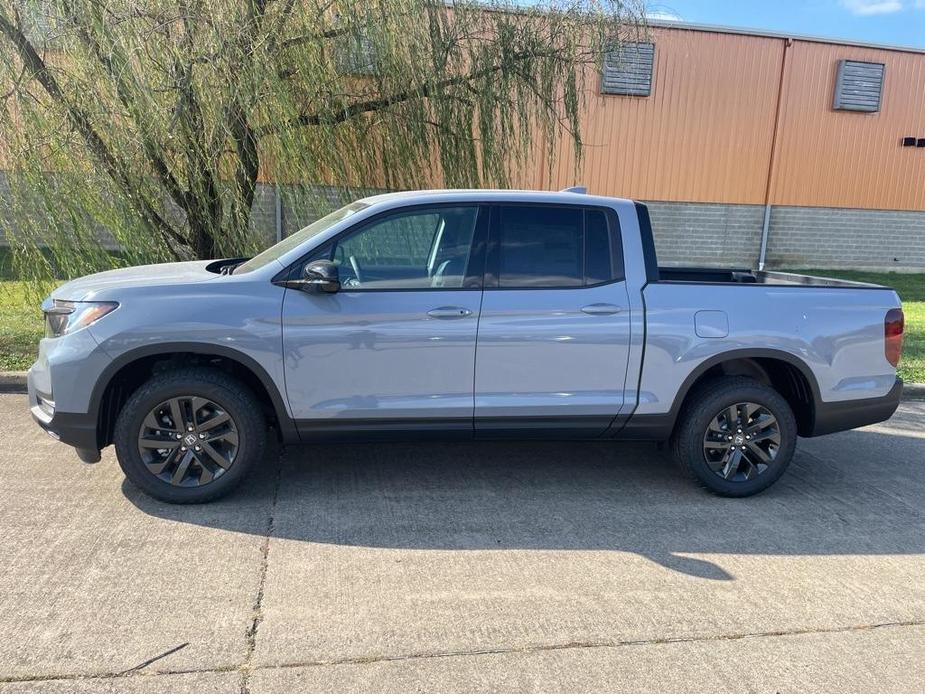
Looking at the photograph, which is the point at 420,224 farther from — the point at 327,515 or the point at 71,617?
the point at 71,617

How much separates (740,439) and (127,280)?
3.86 metres

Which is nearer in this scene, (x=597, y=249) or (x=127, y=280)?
(x=127, y=280)

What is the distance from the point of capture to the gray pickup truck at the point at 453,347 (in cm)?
395

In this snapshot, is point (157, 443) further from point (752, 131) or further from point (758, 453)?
point (752, 131)

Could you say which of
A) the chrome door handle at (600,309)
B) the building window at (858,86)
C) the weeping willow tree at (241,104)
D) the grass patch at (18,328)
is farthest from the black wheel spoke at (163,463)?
the building window at (858,86)

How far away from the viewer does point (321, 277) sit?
387 centimetres

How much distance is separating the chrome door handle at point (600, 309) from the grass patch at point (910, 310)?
193 inches

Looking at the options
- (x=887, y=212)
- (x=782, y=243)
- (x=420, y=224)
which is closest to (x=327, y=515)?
(x=420, y=224)

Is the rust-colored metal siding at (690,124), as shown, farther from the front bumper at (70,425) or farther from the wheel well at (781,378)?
the front bumper at (70,425)

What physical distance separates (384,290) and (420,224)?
495 millimetres

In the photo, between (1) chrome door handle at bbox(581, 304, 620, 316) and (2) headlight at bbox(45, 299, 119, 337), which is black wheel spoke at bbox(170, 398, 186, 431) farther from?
(1) chrome door handle at bbox(581, 304, 620, 316)

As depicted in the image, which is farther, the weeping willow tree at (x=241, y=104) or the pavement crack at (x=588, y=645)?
→ the weeping willow tree at (x=241, y=104)

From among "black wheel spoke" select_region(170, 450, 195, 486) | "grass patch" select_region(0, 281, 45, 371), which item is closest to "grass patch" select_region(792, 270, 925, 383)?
"black wheel spoke" select_region(170, 450, 195, 486)

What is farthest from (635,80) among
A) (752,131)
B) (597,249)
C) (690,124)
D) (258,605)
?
(258,605)
